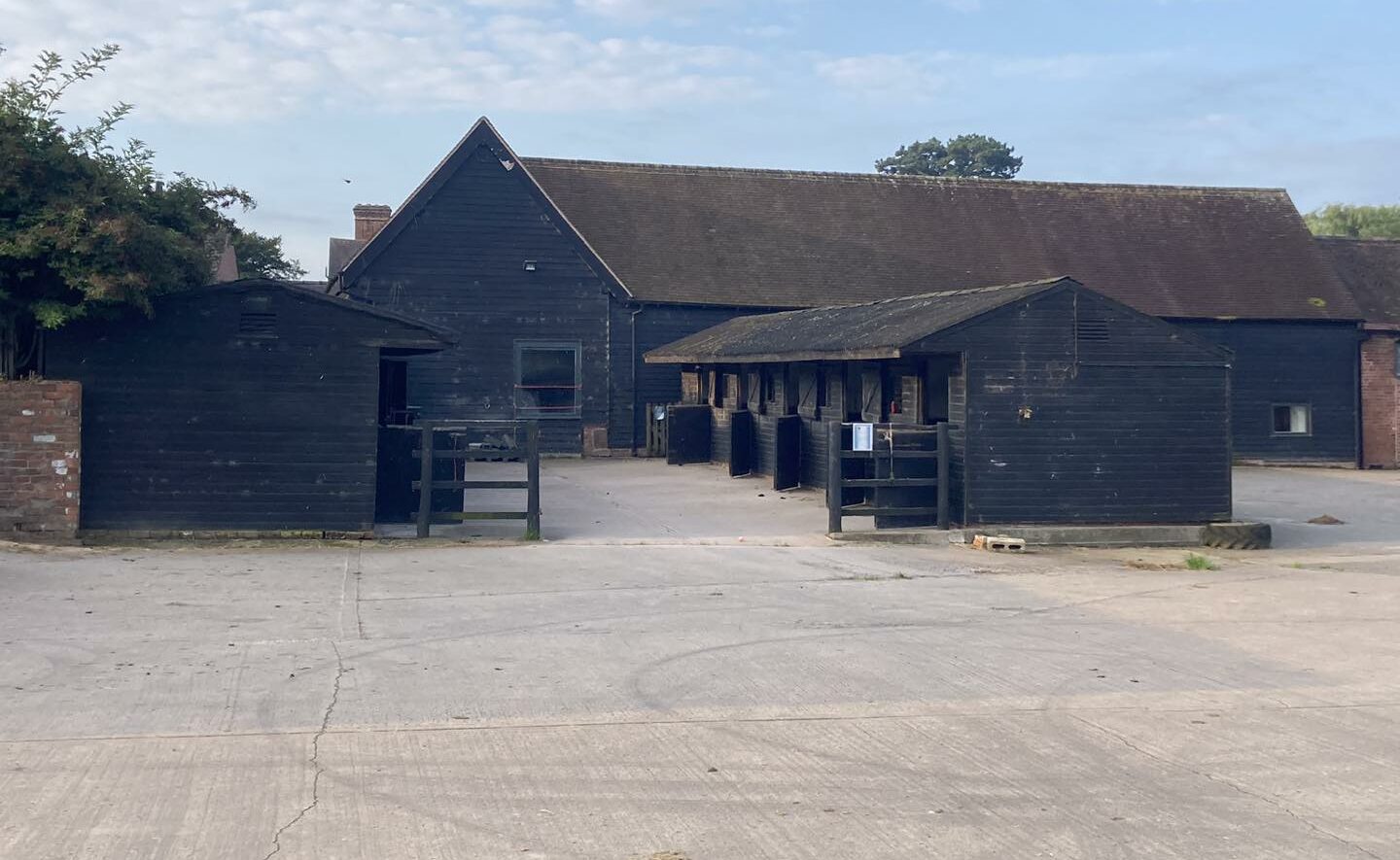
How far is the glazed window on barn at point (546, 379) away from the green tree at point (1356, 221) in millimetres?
52430

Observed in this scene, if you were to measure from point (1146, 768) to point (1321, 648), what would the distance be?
169 inches

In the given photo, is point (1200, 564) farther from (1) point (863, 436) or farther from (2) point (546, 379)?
(2) point (546, 379)

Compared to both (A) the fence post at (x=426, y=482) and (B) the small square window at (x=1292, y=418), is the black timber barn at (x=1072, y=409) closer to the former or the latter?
(A) the fence post at (x=426, y=482)

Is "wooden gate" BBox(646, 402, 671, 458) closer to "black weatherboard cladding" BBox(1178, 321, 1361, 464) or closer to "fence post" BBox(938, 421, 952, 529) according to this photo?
"black weatherboard cladding" BBox(1178, 321, 1361, 464)

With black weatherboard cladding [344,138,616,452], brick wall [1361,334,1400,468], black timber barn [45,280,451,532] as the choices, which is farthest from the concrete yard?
brick wall [1361,334,1400,468]

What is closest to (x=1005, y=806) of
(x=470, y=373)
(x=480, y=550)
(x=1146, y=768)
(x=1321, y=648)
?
(x=1146, y=768)

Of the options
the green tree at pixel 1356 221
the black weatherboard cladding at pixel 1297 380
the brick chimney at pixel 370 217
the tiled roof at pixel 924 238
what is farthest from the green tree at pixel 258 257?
the green tree at pixel 1356 221

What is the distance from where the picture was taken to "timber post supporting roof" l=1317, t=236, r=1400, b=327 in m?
35.1

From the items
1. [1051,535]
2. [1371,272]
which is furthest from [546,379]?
[1371,272]

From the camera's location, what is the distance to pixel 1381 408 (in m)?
34.0

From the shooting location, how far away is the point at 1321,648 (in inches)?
411

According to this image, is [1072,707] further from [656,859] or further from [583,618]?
[583,618]

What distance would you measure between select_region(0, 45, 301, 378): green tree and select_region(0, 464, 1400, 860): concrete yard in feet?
9.12

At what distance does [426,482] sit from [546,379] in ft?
52.5
